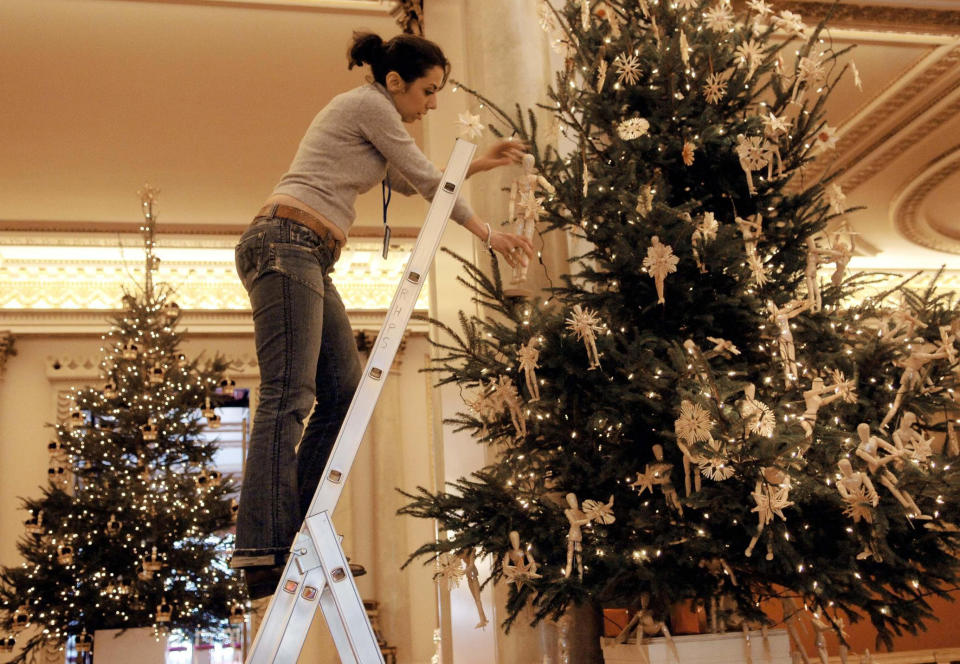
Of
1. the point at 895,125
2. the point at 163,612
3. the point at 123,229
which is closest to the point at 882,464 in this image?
the point at 163,612

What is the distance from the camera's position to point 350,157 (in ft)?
6.76

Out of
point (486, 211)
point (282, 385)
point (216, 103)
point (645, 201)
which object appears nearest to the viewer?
point (282, 385)

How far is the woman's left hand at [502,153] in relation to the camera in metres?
2.24

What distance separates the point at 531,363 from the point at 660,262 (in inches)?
14.9

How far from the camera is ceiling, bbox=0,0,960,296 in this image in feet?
19.5

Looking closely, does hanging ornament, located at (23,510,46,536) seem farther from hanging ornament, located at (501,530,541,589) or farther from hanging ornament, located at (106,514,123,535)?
hanging ornament, located at (501,530,541,589)

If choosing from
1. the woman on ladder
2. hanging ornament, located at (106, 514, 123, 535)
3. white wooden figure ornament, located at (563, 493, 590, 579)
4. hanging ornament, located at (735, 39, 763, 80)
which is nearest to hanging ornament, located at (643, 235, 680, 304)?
the woman on ladder

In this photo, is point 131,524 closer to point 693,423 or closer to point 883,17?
point 693,423

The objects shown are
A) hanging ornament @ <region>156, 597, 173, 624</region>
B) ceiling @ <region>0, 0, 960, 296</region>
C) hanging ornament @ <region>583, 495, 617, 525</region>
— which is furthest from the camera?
hanging ornament @ <region>156, 597, 173, 624</region>

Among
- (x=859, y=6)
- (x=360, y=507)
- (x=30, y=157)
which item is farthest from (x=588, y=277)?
(x=360, y=507)

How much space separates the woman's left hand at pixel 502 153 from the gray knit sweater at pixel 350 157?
24 cm

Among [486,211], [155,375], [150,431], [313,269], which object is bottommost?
[313,269]

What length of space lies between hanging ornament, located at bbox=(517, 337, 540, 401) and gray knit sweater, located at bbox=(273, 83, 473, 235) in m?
0.39

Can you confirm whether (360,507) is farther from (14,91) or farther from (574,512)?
(574,512)
